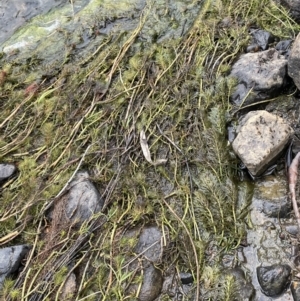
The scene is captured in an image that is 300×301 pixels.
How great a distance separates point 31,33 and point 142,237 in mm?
3603

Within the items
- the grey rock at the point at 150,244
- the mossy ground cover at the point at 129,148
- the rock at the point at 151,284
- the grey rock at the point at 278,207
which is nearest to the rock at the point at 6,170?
the mossy ground cover at the point at 129,148

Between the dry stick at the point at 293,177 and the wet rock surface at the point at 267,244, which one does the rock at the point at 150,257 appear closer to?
the wet rock surface at the point at 267,244

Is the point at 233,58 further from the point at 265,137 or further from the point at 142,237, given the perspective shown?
the point at 142,237

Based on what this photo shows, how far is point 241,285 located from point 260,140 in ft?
4.21

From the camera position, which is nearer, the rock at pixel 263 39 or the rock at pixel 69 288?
the rock at pixel 69 288

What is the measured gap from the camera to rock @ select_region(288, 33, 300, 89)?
4164 mm

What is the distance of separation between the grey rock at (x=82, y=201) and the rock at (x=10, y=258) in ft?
1.56

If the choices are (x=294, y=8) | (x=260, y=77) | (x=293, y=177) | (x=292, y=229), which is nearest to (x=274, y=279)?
(x=292, y=229)

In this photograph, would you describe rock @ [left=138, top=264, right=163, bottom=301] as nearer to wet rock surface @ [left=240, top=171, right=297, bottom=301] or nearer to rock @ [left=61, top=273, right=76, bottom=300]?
rock @ [left=61, top=273, right=76, bottom=300]

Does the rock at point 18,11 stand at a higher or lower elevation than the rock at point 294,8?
higher

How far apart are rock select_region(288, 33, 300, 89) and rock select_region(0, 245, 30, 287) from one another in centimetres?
293

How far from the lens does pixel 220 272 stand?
345 cm

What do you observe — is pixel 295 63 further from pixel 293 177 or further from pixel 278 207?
pixel 278 207

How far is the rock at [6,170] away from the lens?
13.8ft
